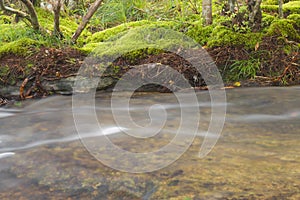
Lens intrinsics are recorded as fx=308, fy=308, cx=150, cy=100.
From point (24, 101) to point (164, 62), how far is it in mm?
1913

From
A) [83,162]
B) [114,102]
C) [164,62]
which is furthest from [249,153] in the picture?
[164,62]

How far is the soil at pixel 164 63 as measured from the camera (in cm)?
405

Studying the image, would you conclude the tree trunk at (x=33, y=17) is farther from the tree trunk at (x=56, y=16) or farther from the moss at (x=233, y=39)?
the moss at (x=233, y=39)

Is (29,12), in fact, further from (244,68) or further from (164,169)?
(164,169)

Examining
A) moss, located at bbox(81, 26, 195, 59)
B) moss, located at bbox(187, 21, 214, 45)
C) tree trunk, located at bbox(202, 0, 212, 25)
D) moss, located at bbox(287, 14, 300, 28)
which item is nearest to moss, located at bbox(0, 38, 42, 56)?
moss, located at bbox(81, 26, 195, 59)

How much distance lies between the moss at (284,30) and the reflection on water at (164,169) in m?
1.77

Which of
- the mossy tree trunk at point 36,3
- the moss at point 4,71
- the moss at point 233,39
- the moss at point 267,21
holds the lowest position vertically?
the moss at point 4,71

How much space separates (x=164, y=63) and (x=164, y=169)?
2.85m

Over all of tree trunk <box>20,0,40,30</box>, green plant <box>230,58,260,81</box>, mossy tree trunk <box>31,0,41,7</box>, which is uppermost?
mossy tree trunk <box>31,0,41,7</box>

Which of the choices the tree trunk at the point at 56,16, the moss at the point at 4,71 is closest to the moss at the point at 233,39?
the tree trunk at the point at 56,16

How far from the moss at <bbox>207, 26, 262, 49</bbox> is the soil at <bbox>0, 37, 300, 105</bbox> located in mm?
84

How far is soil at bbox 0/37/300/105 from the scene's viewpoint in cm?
405

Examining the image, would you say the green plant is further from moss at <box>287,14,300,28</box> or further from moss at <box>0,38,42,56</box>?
moss at <box>0,38,42,56</box>

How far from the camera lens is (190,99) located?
11.5 ft
